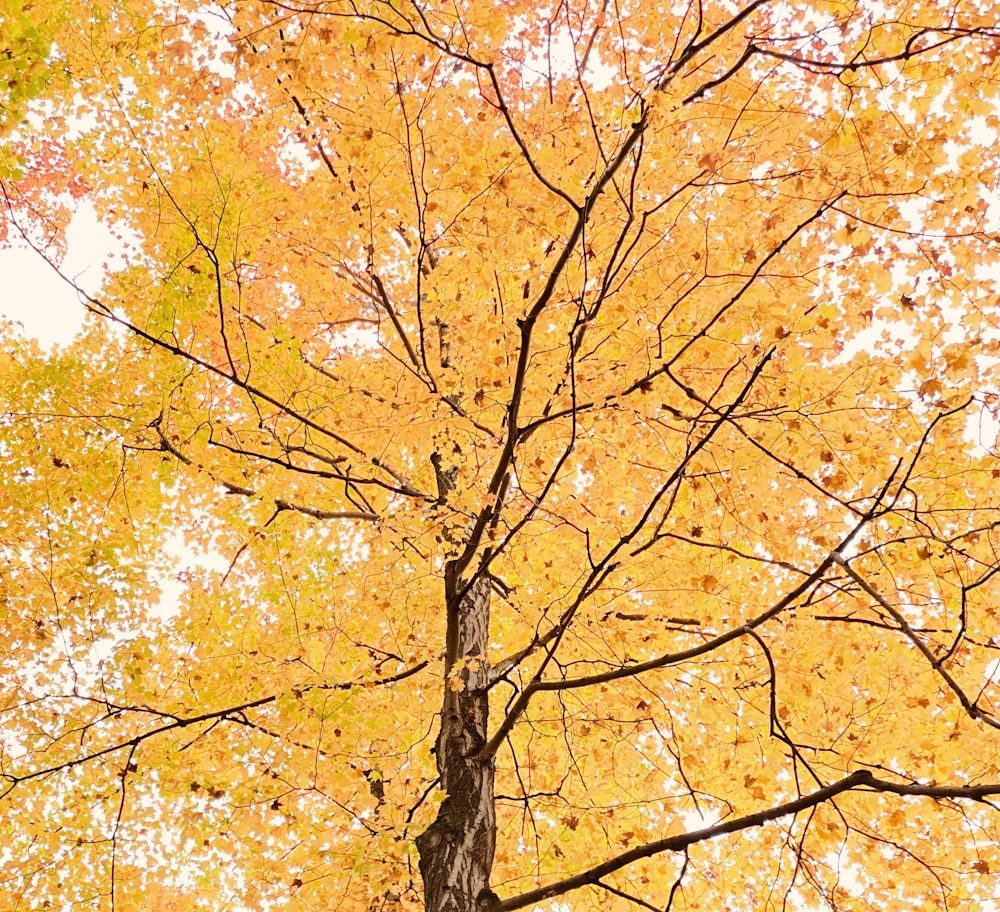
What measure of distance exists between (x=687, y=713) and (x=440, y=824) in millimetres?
1630

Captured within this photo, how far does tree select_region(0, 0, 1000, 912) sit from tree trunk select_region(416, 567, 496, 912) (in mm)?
21

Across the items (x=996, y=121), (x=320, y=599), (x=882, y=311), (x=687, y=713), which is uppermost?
(x=996, y=121)

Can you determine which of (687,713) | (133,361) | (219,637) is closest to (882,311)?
(687,713)

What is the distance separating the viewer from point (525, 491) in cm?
371

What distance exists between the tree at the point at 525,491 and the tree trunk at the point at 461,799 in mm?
21

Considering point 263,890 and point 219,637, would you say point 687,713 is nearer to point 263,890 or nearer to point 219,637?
point 263,890

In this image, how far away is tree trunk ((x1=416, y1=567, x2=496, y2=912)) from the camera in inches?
117

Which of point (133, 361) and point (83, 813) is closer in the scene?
point (83, 813)

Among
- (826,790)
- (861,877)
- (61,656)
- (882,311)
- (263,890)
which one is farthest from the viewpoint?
(861,877)

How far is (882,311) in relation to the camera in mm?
3188

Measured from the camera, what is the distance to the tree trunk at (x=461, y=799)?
298 centimetres

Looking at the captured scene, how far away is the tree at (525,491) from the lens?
2920 mm

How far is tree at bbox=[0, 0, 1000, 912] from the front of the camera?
2.92 meters

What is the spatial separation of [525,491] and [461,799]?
1.55 m
